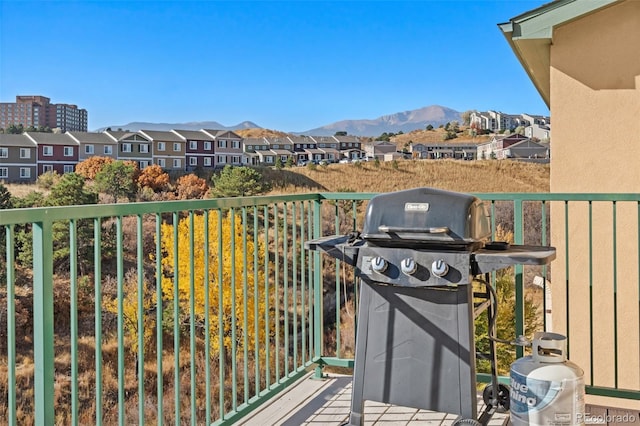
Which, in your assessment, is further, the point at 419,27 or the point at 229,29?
the point at 229,29

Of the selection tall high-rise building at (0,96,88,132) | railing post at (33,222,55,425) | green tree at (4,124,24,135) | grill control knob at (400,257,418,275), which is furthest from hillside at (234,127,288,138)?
railing post at (33,222,55,425)

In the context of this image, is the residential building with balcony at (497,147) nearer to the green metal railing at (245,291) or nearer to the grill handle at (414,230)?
the green metal railing at (245,291)

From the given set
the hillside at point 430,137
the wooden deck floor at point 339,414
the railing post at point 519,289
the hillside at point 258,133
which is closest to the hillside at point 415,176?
the hillside at point 430,137

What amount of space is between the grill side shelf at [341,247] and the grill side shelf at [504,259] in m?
0.45

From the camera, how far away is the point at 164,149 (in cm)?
3312

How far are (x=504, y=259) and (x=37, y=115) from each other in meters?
34.5

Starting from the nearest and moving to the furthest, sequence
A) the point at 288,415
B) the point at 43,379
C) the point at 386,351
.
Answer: the point at 43,379 → the point at 386,351 → the point at 288,415

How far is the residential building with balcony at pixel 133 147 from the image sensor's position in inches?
1264

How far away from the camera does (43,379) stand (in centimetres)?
157

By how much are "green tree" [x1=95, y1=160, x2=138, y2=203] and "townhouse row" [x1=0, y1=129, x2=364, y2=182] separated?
4559 mm

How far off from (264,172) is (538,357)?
27806 mm

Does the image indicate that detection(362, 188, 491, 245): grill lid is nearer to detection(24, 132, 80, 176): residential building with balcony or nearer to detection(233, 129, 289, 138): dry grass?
detection(24, 132, 80, 176): residential building with balcony

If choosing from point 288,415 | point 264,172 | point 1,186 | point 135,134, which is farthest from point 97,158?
point 288,415

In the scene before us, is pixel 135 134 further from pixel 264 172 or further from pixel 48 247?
pixel 48 247
